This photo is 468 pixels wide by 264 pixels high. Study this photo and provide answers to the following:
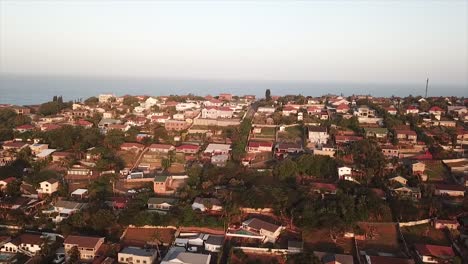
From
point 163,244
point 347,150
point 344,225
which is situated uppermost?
point 347,150

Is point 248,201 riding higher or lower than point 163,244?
higher

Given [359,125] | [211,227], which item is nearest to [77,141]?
[211,227]

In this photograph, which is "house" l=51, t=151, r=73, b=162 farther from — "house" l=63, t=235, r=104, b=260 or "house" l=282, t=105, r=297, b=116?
"house" l=282, t=105, r=297, b=116

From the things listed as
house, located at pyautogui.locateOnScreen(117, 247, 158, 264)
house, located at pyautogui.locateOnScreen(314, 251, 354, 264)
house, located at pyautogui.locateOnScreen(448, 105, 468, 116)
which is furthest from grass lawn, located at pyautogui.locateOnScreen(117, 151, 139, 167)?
house, located at pyautogui.locateOnScreen(448, 105, 468, 116)

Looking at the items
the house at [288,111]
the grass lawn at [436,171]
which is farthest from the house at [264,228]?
the house at [288,111]

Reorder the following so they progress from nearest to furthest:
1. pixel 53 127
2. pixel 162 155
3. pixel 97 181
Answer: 1. pixel 97 181
2. pixel 162 155
3. pixel 53 127

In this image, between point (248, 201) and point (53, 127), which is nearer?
point (248, 201)

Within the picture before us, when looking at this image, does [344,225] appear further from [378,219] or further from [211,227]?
[211,227]
